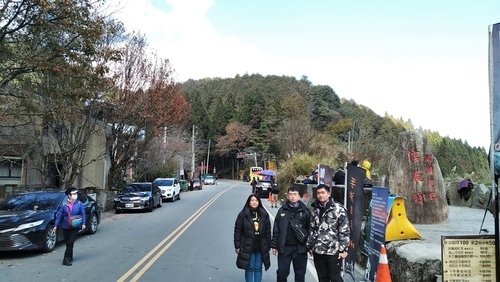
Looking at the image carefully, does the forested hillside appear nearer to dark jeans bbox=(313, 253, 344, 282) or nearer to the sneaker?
the sneaker

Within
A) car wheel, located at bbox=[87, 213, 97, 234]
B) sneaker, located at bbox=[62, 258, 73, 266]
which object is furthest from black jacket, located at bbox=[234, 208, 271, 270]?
car wheel, located at bbox=[87, 213, 97, 234]

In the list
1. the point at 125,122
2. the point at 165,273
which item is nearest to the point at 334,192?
the point at 165,273

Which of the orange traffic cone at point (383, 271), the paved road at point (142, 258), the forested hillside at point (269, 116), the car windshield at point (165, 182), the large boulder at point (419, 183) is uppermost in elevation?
the forested hillside at point (269, 116)

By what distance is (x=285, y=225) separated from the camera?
21.6 ft

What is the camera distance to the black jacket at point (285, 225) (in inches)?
258

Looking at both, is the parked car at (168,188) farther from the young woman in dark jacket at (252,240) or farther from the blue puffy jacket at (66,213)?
the young woman in dark jacket at (252,240)

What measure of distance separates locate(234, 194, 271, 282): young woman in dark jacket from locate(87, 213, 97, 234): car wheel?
8.87 metres

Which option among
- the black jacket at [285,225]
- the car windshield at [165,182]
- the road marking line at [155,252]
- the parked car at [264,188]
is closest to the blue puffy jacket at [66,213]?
the road marking line at [155,252]

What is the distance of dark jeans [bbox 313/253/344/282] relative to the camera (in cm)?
620

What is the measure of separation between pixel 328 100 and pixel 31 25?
88.6 meters

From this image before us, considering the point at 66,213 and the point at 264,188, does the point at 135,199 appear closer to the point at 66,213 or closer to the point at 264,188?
the point at 66,213

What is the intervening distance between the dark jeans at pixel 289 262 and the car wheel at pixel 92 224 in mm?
9319

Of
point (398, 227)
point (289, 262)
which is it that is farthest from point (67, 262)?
point (398, 227)

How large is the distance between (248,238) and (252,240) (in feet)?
0.21
